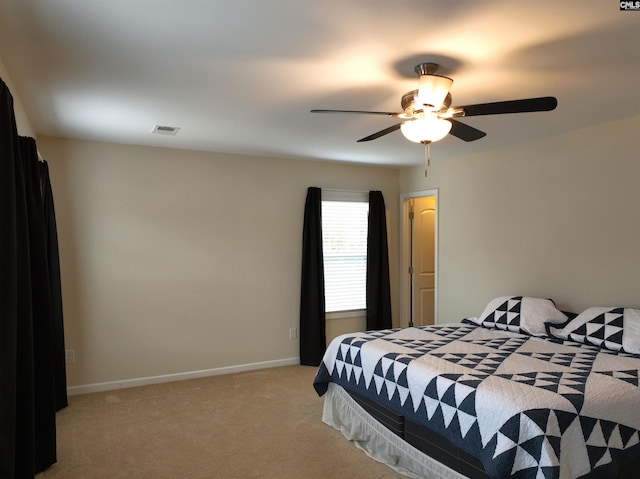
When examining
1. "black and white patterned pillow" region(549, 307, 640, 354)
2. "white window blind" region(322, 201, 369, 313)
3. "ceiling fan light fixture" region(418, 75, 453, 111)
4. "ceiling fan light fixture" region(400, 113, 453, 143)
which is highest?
"ceiling fan light fixture" region(418, 75, 453, 111)

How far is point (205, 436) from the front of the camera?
3.35 m

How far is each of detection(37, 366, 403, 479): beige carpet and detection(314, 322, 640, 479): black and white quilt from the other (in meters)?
0.49

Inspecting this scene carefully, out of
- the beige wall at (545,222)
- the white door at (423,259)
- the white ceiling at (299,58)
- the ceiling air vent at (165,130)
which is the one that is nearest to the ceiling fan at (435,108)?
the white ceiling at (299,58)

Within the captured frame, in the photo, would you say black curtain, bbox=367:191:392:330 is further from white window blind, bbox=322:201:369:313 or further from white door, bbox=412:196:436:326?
white door, bbox=412:196:436:326

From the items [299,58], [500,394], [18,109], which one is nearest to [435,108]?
[299,58]

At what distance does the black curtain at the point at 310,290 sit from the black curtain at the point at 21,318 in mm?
2806

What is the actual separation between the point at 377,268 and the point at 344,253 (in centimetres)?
46

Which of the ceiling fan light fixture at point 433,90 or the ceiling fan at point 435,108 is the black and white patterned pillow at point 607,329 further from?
the ceiling fan light fixture at point 433,90

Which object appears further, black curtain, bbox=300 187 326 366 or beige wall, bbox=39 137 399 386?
black curtain, bbox=300 187 326 366

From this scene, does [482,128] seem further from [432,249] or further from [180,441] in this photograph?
[180,441]

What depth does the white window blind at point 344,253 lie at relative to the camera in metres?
5.47

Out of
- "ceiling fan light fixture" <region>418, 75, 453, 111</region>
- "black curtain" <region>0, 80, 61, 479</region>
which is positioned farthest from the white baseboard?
"ceiling fan light fixture" <region>418, 75, 453, 111</region>

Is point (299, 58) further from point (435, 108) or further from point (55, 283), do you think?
point (55, 283)

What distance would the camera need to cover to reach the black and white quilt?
2.12m
